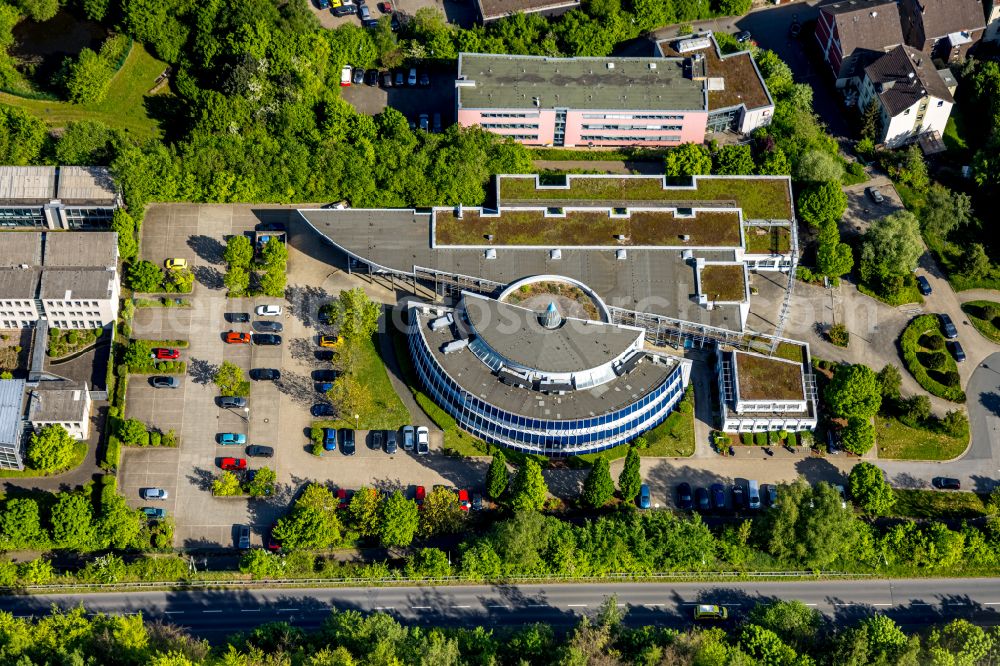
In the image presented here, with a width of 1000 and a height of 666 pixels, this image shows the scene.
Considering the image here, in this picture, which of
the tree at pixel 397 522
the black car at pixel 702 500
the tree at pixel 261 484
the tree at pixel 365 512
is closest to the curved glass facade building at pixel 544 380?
the black car at pixel 702 500

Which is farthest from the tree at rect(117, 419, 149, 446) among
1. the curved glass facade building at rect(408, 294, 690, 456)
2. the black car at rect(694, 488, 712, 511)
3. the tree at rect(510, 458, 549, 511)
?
the black car at rect(694, 488, 712, 511)

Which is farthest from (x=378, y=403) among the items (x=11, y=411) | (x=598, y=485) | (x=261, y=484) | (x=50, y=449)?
(x=11, y=411)

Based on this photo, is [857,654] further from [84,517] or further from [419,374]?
[84,517]

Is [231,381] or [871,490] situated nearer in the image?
[871,490]

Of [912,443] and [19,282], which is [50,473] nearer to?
[19,282]

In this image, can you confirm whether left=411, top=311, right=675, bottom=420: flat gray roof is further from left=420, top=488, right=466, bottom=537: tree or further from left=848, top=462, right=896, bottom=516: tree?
left=848, top=462, right=896, bottom=516: tree

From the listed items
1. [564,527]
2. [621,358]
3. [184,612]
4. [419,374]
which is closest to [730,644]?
[564,527]
